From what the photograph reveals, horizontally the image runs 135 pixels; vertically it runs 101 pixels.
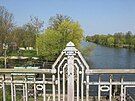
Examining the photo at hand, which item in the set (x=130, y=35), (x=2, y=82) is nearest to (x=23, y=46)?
(x=2, y=82)

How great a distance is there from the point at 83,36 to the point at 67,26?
12.5ft

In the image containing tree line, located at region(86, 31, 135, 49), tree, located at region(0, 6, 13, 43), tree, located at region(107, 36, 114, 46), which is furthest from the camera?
tree, located at region(107, 36, 114, 46)

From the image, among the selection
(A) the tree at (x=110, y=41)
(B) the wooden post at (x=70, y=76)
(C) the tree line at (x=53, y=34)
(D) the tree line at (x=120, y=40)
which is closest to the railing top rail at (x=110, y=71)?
(B) the wooden post at (x=70, y=76)

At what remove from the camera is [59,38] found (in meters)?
37.6

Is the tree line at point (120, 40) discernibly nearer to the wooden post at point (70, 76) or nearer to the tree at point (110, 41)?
the tree at point (110, 41)

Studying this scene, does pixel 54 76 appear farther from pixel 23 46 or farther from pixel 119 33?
pixel 119 33

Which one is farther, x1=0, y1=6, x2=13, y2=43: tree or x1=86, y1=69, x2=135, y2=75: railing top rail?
x1=0, y1=6, x2=13, y2=43: tree

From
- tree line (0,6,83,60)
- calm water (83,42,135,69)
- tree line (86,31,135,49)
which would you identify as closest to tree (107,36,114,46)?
tree line (86,31,135,49)

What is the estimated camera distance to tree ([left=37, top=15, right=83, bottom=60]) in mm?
37719

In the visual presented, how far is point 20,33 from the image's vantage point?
55.1 metres

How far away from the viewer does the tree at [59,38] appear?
124 feet

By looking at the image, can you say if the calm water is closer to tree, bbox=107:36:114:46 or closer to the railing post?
the railing post

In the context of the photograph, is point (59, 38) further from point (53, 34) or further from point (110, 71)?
point (110, 71)

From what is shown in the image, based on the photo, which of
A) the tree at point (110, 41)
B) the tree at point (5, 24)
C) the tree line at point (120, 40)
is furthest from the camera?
the tree at point (110, 41)
